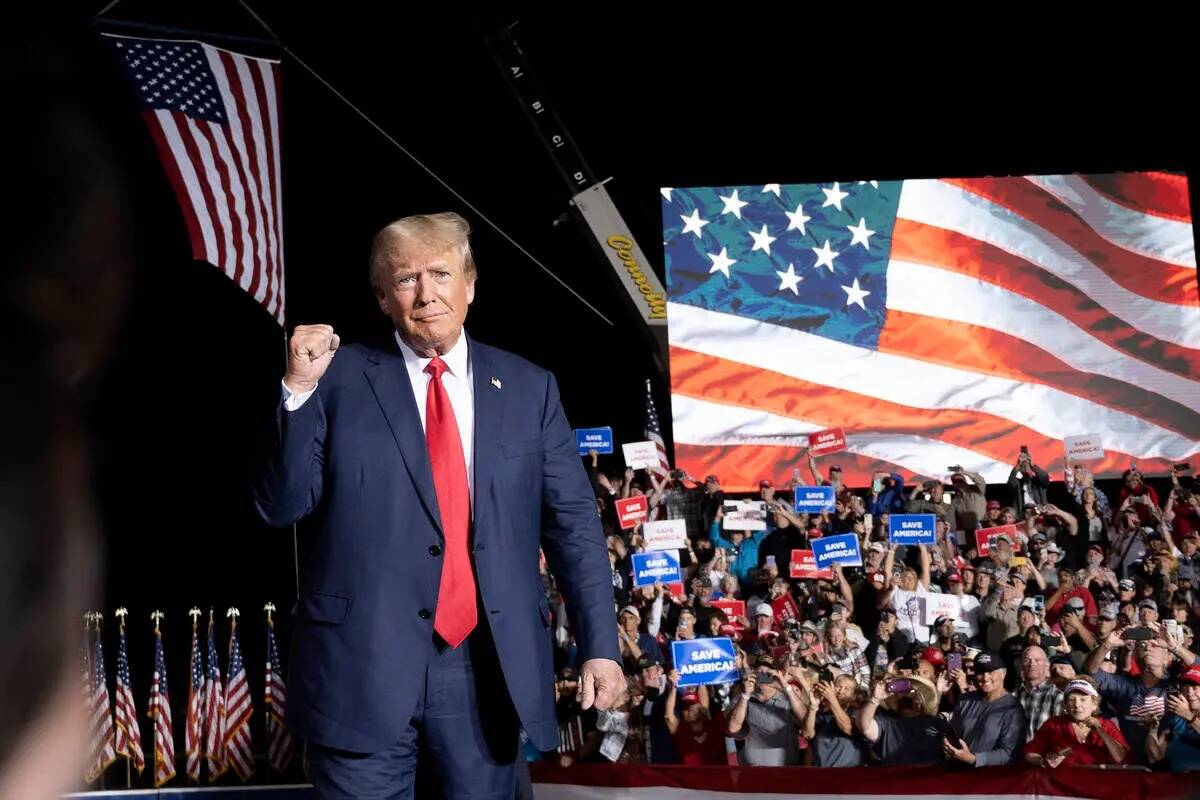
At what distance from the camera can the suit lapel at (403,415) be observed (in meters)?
2.06

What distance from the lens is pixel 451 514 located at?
208cm

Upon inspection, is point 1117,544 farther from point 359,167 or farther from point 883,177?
point 359,167

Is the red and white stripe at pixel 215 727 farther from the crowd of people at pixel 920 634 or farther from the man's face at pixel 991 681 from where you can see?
the man's face at pixel 991 681

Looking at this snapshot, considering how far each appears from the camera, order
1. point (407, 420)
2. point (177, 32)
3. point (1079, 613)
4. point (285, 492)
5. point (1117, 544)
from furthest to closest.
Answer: point (1117, 544)
point (177, 32)
point (1079, 613)
point (407, 420)
point (285, 492)

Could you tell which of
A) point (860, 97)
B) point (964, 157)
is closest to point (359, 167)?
point (860, 97)

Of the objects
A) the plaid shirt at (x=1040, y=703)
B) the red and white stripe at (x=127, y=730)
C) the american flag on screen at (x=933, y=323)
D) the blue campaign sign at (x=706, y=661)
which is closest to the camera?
the plaid shirt at (x=1040, y=703)

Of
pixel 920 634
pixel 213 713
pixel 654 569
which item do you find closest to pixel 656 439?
pixel 654 569

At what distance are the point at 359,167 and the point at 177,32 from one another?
5171mm

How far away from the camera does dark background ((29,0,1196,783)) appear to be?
12.5 metres

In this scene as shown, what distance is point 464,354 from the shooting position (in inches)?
88.1

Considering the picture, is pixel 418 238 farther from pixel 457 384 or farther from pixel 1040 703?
pixel 1040 703

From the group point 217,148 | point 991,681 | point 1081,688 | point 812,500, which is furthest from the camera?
point 812,500

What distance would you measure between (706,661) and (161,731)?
147 inches

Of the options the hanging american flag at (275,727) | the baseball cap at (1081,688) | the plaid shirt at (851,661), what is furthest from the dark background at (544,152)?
the baseball cap at (1081,688)
